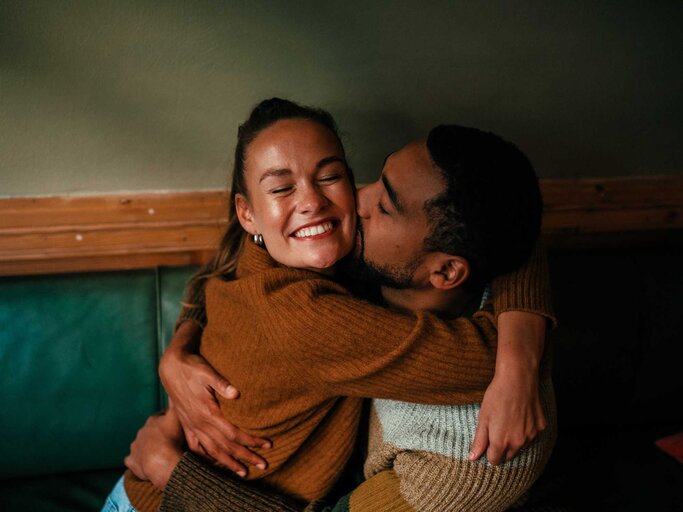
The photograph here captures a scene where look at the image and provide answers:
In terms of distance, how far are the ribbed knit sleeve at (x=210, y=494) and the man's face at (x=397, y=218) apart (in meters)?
0.49

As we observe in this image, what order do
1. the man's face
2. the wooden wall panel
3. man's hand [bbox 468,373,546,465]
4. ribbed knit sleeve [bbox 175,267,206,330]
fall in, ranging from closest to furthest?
man's hand [bbox 468,373,546,465] < the man's face < ribbed knit sleeve [bbox 175,267,206,330] < the wooden wall panel

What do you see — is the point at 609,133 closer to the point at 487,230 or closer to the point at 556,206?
the point at 556,206

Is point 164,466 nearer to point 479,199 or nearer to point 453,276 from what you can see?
point 453,276

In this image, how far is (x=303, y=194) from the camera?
3.39 feet

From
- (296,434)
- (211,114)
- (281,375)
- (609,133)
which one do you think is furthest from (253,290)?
(609,133)

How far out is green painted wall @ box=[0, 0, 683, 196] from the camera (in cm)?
124

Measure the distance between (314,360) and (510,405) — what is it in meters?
0.33

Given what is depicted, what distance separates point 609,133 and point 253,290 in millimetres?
1279

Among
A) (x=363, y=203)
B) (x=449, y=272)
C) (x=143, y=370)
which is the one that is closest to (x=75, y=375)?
(x=143, y=370)

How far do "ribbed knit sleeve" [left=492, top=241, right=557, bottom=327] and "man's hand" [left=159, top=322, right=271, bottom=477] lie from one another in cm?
55

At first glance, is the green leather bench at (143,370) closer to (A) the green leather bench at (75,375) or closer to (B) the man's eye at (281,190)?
(A) the green leather bench at (75,375)

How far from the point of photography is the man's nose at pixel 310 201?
1.02 metres

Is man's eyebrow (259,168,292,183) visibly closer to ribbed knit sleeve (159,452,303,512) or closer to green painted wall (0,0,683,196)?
green painted wall (0,0,683,196)

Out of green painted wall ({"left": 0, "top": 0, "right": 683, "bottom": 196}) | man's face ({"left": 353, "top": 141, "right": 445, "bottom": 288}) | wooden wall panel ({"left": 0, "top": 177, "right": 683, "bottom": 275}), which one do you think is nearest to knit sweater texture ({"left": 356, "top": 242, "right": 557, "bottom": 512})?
man's face ({"left": 353, "top": 141, "right": 445, "bottom": 288})
